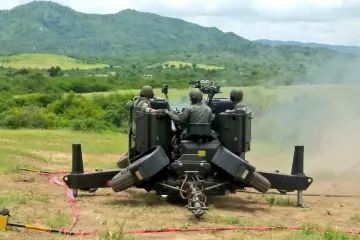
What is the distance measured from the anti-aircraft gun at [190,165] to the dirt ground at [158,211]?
33cm

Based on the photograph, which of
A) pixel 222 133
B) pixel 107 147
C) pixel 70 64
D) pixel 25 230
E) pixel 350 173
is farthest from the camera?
pixel 70 64

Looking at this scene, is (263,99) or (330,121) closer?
(330,121)

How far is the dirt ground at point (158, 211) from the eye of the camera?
31.5 ft

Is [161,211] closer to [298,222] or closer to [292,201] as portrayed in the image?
[298,222]

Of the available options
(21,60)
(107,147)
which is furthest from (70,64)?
(107,147)

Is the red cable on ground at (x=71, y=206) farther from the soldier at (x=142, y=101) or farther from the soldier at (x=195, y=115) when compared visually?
the soldier at (x=195, y=115)

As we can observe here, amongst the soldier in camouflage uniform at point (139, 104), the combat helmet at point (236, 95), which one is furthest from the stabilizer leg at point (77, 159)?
the combat helmet at point (236, 95)

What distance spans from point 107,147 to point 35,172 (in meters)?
10.2

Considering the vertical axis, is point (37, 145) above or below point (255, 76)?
below

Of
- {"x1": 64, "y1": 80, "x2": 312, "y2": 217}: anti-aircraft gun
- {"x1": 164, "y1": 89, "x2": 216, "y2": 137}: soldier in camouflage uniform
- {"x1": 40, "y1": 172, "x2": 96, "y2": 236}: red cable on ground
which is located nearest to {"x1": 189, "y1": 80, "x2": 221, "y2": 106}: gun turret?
{"x1": 64, "y1": 80, "x2": 312, "y2": 217}: anti-aircraft gun

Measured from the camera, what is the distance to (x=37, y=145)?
24609 millimetres

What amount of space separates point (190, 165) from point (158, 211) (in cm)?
118

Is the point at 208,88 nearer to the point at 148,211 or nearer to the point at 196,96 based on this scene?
the point at 196,96

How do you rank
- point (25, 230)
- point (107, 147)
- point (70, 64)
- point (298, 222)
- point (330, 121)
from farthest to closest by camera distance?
point (70, 64), point (107, 147), point (330, 121), point (298, 222), point (25, 230)
